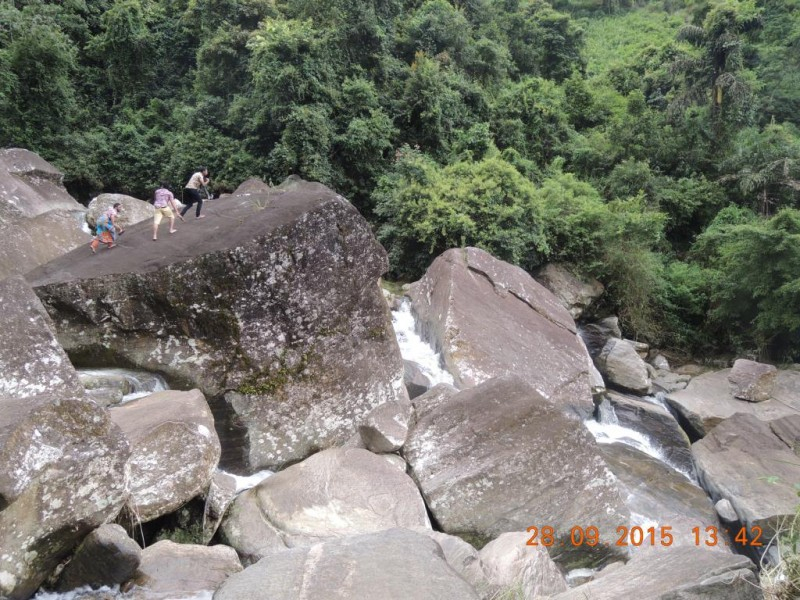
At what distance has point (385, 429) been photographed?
675cm

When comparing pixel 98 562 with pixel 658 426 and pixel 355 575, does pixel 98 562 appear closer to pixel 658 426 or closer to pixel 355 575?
pixel 355 575

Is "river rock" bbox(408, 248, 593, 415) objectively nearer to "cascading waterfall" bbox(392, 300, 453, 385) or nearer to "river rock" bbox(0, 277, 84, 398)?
"cascading waterfall" bbox(392, 300, 453, 385)

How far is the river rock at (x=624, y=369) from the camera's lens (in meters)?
11.8

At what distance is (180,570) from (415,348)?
6.25 metres

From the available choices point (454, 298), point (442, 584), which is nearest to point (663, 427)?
point (454, 298)

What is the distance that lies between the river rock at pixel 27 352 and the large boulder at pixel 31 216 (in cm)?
294

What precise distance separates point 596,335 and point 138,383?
36.6 ft

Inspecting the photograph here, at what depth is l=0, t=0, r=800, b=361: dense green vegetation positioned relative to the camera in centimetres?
1338

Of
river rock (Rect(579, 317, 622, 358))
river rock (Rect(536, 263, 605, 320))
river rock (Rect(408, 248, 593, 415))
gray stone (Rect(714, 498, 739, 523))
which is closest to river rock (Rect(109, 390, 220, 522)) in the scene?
river rock (Rect(408, 248, 593, 415))

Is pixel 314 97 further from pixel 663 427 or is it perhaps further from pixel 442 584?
pixel 442 584

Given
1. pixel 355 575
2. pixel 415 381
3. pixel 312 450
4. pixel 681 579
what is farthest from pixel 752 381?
pixel 355 575

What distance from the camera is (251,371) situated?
22.2ft

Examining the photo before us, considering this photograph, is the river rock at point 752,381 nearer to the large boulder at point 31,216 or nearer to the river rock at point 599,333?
the river rock at point 599,333

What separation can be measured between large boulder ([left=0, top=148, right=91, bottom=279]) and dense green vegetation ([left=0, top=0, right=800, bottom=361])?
12.3 feet
